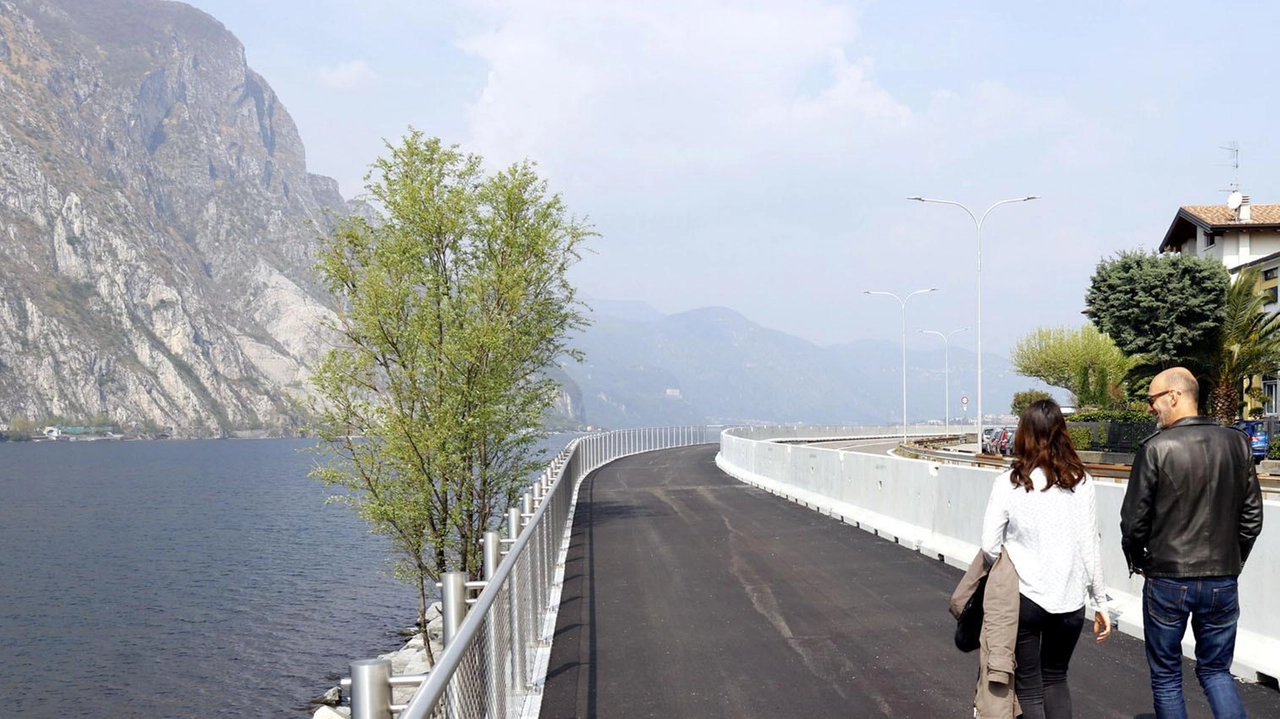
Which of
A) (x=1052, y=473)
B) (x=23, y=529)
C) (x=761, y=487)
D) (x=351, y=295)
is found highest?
(x=351, y=295)

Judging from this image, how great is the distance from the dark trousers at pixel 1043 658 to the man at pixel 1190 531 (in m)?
0.45

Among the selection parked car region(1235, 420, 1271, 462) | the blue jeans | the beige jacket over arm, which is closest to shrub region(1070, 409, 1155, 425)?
parked car region(1235, 420, 1271, 462)

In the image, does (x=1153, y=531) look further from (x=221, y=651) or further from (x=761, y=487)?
(x=221, y=651)

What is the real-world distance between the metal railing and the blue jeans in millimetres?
3325

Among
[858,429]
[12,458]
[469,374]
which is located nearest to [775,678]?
[469,374]

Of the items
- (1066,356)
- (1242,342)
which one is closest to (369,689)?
(1242,342)

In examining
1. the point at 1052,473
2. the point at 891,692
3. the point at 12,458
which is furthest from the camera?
the point at 12,458

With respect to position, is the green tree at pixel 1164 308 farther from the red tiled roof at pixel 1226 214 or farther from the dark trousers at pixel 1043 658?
the dark trousers at pixel 1043 658

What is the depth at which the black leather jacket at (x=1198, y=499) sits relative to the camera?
5660 millimetres

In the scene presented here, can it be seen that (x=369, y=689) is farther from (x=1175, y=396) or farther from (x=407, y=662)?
(x=407, y=662)

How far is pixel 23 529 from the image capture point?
71.9 meters

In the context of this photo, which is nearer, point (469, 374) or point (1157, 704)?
point (1157, 704)

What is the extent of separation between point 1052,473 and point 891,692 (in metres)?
3.12

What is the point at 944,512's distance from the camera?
52.2 ft
